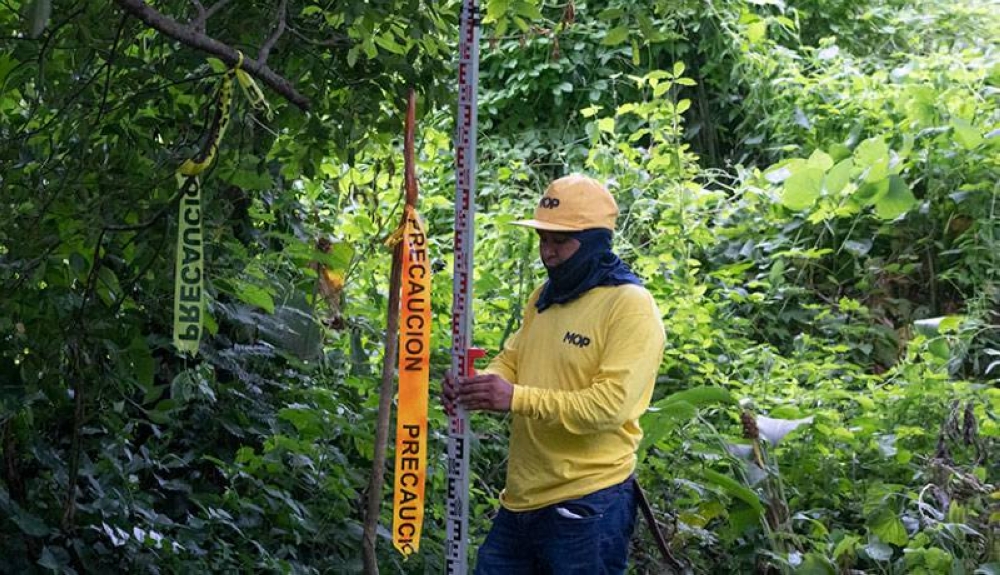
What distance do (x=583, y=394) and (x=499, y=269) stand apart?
412cm

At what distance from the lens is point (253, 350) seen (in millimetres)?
6043

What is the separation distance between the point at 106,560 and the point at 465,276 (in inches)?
66.2

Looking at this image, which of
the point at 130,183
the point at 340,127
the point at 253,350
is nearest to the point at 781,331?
the point at 253,350

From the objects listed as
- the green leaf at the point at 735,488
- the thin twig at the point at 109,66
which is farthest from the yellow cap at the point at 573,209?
the green leaf at the point at 735,488

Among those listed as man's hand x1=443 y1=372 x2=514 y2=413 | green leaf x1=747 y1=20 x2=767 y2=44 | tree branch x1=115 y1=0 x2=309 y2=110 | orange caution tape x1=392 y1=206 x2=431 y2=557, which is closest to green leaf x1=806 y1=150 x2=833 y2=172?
green leaf x1=747 y1=20 x2=767 y2=44

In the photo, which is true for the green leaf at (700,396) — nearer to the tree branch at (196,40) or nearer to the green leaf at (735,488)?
the green leaf at (735,488)

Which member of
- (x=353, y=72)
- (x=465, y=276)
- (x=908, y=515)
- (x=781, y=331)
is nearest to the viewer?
(x=465, y=276)

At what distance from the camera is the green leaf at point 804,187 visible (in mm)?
9430

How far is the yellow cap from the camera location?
439cm

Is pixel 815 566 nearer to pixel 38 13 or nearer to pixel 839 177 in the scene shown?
pixel 839 177

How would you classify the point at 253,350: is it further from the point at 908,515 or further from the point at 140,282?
the point at 908,515

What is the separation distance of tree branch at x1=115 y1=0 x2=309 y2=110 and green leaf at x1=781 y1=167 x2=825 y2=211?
237 inches

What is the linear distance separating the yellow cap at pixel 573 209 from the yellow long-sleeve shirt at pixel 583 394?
0.69ft

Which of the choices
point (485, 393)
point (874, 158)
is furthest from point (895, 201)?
point (485, 393)
